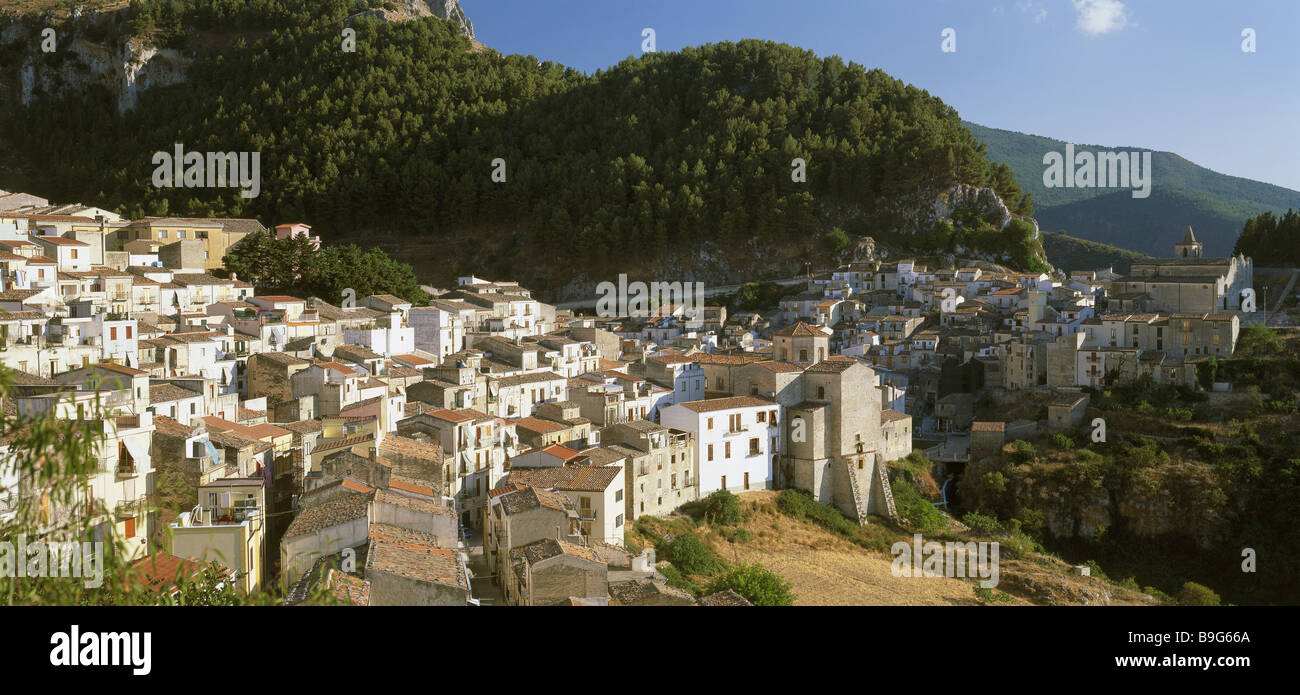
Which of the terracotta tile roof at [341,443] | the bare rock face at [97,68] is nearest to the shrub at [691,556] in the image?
the terracotta tile roof at [341,443]

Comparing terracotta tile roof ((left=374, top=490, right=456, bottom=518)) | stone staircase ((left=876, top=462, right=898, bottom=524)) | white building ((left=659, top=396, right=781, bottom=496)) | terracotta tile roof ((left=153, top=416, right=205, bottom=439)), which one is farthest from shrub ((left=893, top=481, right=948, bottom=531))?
terracotta tile roof ((left=153, top=416, right=205, bottom=439))

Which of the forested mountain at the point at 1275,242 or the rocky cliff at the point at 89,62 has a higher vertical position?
the rocky cliff at the point at 89,62

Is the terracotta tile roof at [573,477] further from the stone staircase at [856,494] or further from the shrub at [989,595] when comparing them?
the stone staircase at [856,494]

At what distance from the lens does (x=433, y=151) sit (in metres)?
61.8

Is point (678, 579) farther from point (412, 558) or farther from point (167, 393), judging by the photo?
point (167, 393)

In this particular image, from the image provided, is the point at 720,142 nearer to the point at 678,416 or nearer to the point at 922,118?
the point at 922,118

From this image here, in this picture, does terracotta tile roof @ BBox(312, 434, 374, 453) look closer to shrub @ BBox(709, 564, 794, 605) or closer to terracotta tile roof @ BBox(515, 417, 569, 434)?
terracotta tile roof @ BBox(515, 417, 569, 434)

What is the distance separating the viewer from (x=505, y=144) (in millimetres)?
64062

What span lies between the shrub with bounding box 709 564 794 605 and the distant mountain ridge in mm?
64803

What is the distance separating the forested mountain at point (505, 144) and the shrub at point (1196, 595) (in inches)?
1277

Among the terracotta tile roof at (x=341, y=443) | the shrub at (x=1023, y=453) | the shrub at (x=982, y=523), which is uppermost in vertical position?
the terracotta tile roof at (x=341, y=443)

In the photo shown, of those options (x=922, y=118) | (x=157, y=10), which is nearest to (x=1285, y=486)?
(x=922, y=118)

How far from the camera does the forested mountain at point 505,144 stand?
55594 mm

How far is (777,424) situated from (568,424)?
239 inches
